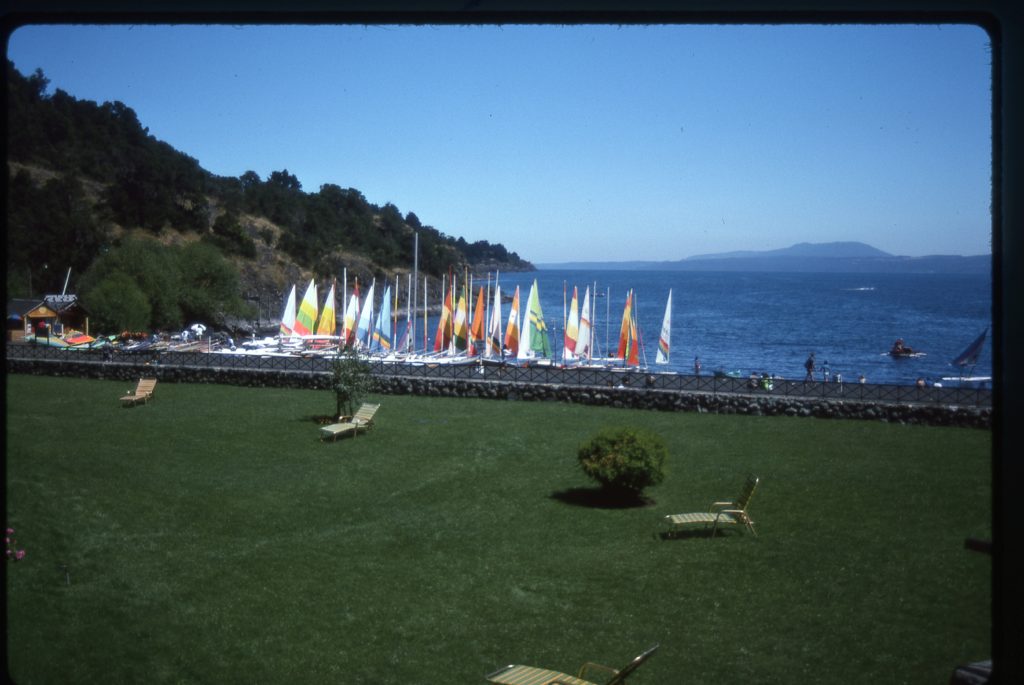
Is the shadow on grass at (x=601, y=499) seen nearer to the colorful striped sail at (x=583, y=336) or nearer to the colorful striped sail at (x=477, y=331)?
the colorful striped sail at (x=583, y=336)

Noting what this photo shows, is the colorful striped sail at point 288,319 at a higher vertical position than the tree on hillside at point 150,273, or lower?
lower

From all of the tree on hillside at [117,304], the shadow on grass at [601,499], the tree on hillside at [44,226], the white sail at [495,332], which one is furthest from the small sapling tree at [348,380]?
the white sail at [495,332]

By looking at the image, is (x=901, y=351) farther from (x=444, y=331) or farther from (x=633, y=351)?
(x=444, y=331)

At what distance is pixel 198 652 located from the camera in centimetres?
320

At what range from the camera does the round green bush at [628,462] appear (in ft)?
22.8

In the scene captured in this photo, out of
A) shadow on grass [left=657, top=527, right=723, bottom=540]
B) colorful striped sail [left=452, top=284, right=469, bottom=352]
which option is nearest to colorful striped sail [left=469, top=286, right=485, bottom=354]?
colorful striped sail [left=452, top=284, right=469, bottom=352]

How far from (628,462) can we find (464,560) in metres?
2.25

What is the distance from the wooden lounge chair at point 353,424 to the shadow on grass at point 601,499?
345 centimetres

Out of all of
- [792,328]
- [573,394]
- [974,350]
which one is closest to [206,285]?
[573,394]

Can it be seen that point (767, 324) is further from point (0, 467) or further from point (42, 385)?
point (0, 467)

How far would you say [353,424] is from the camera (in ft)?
32.9

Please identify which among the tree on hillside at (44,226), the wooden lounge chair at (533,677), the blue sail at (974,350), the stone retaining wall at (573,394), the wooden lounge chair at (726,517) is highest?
→ the tree on hillside at (44,226)
